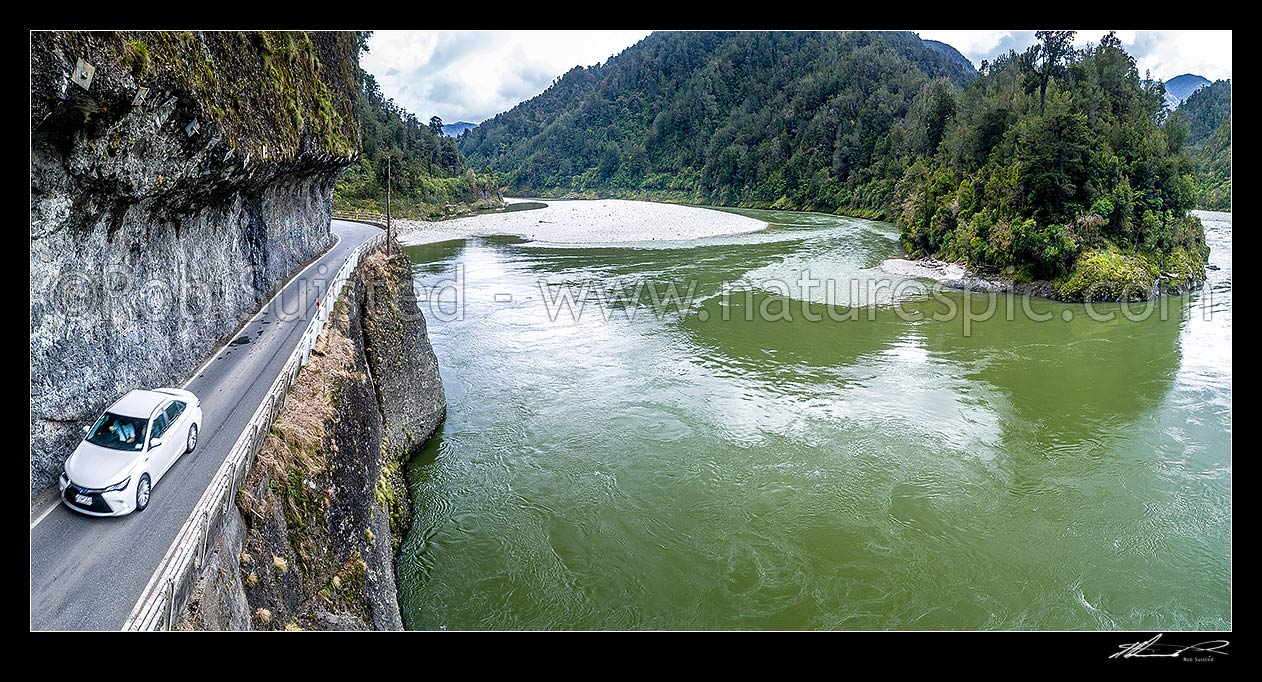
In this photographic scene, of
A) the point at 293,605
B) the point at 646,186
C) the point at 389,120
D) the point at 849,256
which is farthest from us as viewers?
the point at 646,186

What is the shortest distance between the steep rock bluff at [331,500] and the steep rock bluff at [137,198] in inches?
106

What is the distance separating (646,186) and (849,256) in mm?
116287

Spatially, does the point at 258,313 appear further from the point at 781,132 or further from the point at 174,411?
the point at 781,132

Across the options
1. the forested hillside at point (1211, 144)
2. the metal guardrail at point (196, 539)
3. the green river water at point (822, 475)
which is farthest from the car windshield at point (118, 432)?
the forested hillside at point (1211, 144)

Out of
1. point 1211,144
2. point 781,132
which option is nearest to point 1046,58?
point 1211,144

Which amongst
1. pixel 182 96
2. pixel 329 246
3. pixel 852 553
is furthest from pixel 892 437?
pixel 329 246

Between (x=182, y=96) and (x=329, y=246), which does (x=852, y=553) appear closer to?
(x=182, y=96)

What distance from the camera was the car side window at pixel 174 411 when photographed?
34.2 feet

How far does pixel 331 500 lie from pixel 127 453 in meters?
3.05

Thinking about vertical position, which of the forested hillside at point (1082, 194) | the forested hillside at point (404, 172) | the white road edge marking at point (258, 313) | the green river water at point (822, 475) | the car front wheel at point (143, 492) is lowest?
the green river water at point (822, 475)

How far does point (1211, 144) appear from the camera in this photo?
97438 mm

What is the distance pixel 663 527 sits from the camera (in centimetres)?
1574

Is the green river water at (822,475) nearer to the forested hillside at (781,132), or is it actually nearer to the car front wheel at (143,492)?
the car front wheel at (143,492)

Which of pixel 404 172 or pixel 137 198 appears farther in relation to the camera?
pixel 404 172
